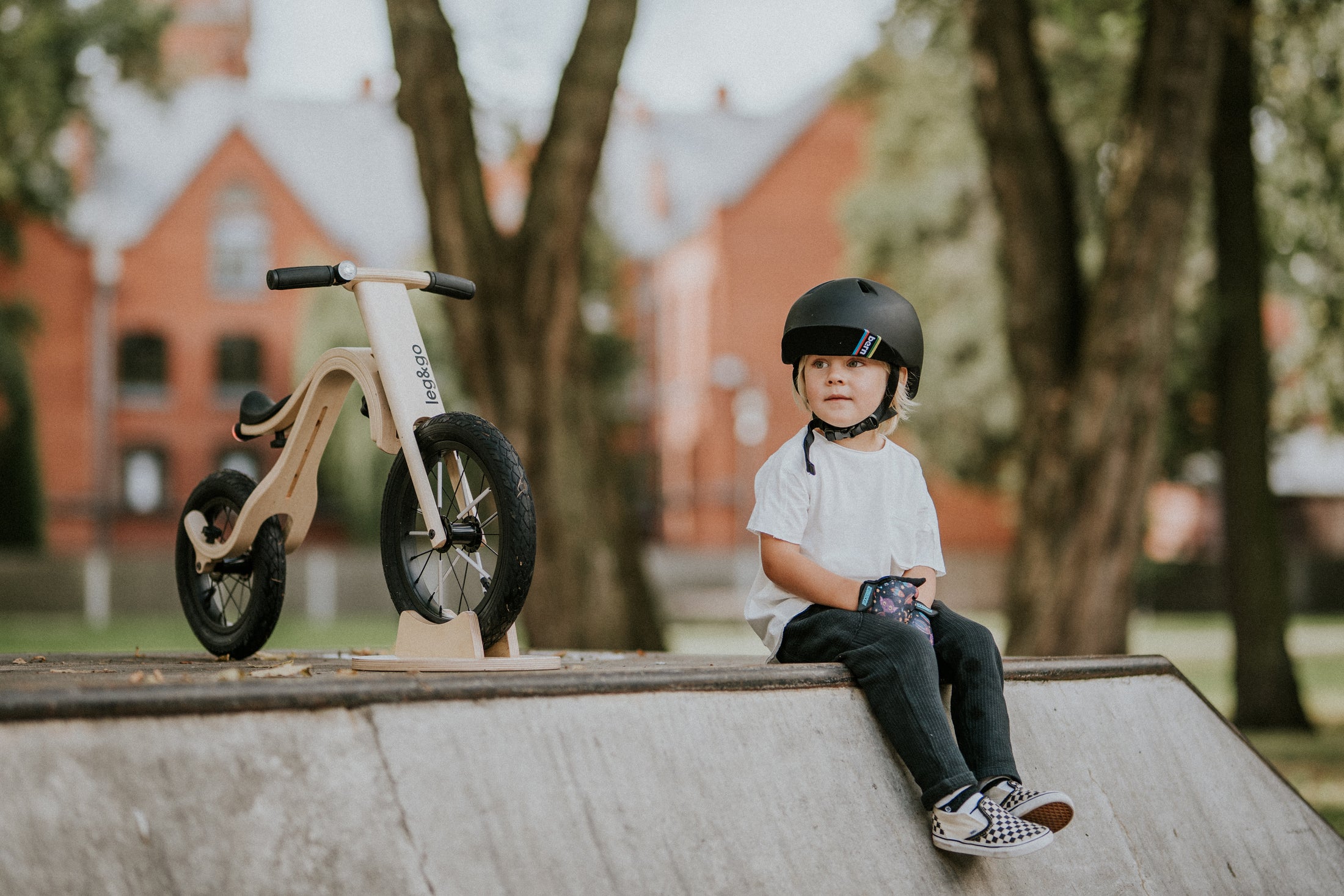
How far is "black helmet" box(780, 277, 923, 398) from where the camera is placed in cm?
377

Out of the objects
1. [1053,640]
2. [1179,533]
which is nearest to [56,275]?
[1179,533]

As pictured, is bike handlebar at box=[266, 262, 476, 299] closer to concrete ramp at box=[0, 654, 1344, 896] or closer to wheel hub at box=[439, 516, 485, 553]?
wheel hub at box=[439, 516, 485, 553]

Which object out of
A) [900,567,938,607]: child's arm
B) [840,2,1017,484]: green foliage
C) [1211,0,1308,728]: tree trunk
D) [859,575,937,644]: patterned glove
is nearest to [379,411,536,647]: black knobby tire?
[859,575,937,644]: patterned glove

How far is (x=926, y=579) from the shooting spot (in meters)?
3.72

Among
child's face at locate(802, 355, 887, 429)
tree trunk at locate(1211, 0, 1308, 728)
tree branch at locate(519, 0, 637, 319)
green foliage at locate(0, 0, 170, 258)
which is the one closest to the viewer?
child's face at locate(802, 355, 887, 429)

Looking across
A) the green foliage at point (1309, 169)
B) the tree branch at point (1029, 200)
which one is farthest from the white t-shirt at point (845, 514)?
the green foliage at point (1309, 169)

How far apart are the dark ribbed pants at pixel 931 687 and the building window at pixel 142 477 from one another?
117 ft

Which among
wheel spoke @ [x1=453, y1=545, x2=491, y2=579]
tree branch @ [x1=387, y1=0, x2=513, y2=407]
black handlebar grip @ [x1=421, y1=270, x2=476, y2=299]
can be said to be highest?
tree branch @ [x1=387, y1=0, x2=513, y2=407]

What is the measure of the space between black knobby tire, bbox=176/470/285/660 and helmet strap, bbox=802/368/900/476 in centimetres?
176

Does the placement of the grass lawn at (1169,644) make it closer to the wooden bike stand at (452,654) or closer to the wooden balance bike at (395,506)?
the wooden balance bike at (395,506)

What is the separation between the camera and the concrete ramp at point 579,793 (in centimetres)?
248

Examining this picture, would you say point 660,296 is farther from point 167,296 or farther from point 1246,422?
point 1246,422

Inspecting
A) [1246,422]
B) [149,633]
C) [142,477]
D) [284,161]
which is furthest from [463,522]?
[284,161]

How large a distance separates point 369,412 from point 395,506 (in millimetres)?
289
